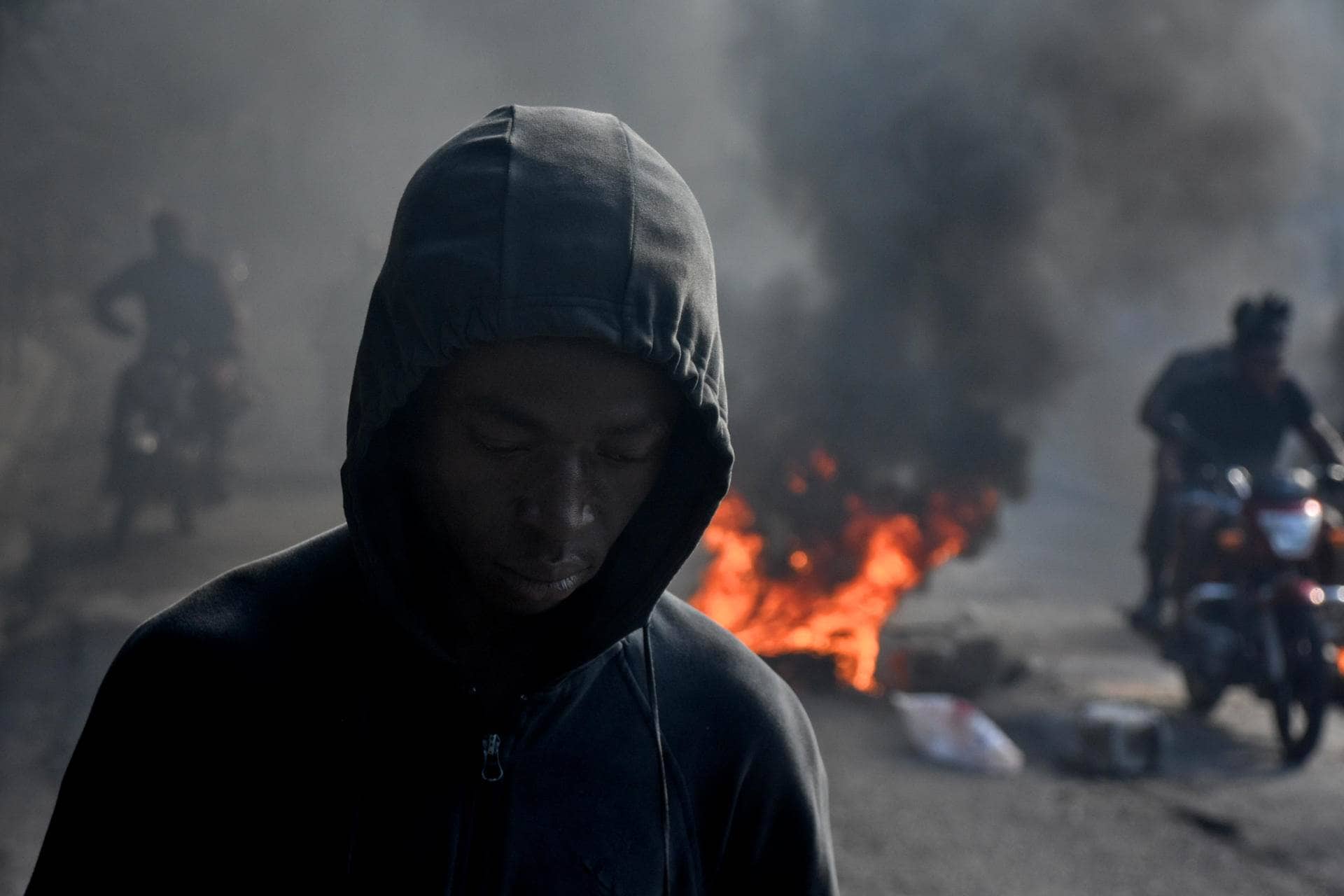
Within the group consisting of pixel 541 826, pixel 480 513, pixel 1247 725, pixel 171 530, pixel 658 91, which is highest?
pixel 658 91

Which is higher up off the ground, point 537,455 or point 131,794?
point 537,455

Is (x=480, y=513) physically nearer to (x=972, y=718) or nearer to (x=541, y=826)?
(x=541, y=826)

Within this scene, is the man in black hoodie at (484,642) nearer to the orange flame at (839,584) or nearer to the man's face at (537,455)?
the man's face at (537,455)

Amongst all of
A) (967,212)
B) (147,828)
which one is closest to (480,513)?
(147,828)

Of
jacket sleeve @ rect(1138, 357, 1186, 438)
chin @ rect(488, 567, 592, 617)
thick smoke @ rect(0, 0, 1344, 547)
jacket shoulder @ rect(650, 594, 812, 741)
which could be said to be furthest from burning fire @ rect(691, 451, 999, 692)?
chin @ rect(488, 567, 592, 617)

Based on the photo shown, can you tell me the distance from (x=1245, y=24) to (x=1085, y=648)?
7.83m

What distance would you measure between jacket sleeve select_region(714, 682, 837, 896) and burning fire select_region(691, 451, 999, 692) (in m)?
5.15

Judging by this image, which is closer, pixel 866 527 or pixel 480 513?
pixel 480 513

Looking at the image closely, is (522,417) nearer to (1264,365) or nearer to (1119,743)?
(1119,743)

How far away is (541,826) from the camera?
1324 millimetres

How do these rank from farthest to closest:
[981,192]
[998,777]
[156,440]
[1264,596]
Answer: [981,192] < [156,440] < [1264,596] < [998,777]

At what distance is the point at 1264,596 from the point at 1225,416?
47.6 inches

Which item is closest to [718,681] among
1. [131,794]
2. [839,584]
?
[131,794]

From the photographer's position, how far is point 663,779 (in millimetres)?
1375
